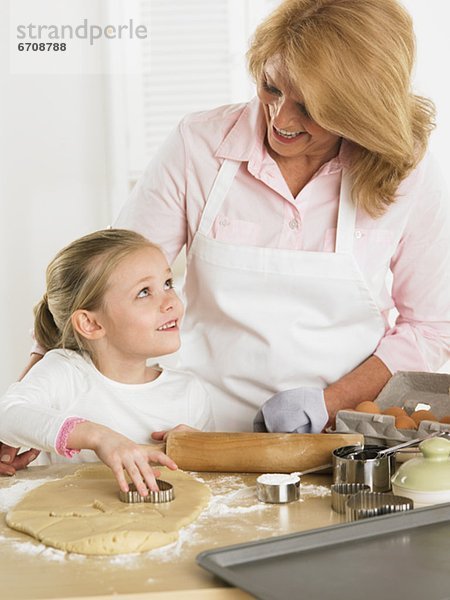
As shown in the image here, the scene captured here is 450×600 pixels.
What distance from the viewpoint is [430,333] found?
2.14 m

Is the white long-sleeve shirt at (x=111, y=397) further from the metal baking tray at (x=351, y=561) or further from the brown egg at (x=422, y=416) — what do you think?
the metal baking tray at (x=351, y=561)

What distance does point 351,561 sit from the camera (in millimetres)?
1165

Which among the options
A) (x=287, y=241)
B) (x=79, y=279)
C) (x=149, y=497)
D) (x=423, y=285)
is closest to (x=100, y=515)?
(x=149, y=497)

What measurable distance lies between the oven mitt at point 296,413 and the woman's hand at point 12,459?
423mm

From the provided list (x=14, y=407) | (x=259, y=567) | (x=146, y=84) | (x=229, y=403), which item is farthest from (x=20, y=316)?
(x=259, y=567)

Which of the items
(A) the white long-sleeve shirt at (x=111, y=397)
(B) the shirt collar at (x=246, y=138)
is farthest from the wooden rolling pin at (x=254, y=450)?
(B) the shirt collar at (x=246, y=138)

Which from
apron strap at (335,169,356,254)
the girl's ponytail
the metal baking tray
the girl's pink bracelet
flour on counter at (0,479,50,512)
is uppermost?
apron strap at (335,169,356,254)

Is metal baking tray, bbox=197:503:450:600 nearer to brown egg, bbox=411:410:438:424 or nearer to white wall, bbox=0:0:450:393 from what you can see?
brown egg, bbox=411:410:438:424

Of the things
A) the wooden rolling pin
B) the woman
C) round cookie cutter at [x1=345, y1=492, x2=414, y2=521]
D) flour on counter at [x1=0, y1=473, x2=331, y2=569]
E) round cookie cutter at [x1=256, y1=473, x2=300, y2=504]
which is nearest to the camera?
flour on counter at [x1=0, y1=473, x2=331, y2=569]

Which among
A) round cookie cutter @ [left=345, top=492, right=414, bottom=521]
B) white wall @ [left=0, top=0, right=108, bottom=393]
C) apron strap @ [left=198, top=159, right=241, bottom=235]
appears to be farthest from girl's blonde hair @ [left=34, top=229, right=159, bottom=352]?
white wall @ [left=0, top=0, right=108, bottom=393]

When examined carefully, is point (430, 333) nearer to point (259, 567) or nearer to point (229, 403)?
point (229, 403)

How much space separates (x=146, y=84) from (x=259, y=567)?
3.10 m

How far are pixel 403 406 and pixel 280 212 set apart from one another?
0.48 metres

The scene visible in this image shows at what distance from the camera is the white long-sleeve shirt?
5.95 feet
